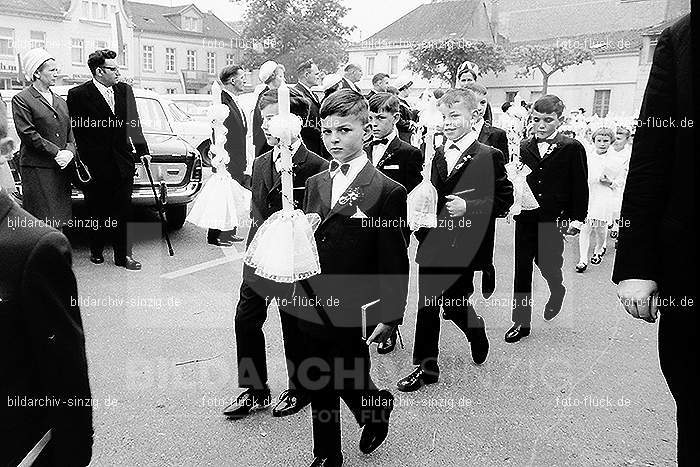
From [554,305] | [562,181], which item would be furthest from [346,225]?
[554,305]

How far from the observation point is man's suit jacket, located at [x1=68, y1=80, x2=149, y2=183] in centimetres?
689

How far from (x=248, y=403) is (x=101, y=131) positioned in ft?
14.1

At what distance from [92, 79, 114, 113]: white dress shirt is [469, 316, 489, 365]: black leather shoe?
15.4ft

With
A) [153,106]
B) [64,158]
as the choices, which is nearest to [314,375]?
[64,158]

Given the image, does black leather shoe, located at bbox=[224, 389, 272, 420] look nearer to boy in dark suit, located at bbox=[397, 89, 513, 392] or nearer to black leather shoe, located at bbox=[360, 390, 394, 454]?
black leather shoe, located at bbox=[360, 390, 394, 454]

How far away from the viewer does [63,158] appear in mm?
6539

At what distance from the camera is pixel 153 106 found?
9906mm

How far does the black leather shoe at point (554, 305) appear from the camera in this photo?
5.69m

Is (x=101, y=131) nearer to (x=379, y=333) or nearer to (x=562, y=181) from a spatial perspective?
(x=562, y=181)

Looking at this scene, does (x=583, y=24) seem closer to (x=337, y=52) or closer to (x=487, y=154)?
(x=337, y=52)

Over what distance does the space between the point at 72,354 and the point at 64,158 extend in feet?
17.6

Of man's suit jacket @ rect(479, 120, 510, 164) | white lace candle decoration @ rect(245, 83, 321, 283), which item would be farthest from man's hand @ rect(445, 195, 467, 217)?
man's suit jacket @ rect(479, 120, 510, 164)

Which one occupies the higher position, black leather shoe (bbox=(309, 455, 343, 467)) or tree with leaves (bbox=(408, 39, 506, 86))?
tree with leaves (bbox=(408, 39, 506, 86))

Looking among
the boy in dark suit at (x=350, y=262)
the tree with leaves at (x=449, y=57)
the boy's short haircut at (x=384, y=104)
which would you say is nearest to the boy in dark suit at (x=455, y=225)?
the boy's short haircut at (x=384, y=104)
